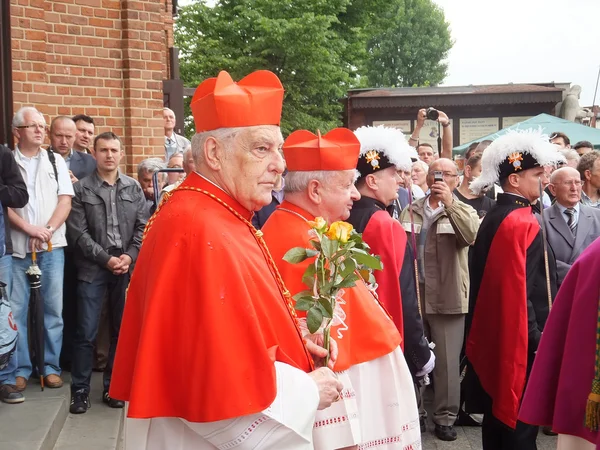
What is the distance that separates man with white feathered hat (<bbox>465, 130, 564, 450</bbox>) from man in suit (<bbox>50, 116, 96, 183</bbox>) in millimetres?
3767

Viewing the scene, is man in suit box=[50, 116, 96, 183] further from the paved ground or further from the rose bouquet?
the rose bouquet

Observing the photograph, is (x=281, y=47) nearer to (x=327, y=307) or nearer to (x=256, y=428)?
(x=327, y=307)

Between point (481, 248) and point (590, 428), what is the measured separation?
3009mm

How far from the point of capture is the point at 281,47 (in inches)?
974

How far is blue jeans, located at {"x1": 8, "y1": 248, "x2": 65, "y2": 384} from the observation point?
21.0 ft

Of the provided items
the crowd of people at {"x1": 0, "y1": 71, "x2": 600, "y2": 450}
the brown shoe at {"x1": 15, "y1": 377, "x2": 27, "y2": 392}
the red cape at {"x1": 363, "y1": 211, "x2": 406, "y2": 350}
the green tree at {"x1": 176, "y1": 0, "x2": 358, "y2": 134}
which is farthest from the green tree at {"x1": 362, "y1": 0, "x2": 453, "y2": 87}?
the red cape at {"x1": 363, "y1": 211, "x2": 406, "y2": 350}

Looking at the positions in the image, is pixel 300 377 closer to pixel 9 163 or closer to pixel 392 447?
pixel 392 447

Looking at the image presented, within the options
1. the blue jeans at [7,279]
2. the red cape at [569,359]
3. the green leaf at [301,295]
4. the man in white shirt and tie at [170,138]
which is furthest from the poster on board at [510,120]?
the green leaf at [301,295]

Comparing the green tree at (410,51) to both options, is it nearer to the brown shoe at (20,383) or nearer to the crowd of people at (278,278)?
the crowd of people at (278,278)

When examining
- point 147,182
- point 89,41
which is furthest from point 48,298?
point 89,41

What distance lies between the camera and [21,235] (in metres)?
6.48

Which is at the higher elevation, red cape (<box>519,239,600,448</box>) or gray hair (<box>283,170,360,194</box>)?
gray hair (<box>283,170,360,194</box>)

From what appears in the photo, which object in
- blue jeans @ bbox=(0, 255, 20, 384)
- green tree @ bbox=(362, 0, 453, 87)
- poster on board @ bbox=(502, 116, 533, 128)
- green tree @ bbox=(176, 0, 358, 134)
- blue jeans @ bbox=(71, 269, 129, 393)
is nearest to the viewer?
blue jeans @ bbox=(0, 255, 20, 384)

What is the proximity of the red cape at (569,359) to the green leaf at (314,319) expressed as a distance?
92cm
